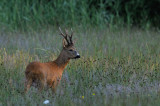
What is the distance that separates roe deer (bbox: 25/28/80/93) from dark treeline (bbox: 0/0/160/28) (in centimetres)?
565

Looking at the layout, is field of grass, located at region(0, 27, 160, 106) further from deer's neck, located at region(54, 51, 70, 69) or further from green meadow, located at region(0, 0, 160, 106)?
deer's neck, located at region(54, 51, 70, 69)

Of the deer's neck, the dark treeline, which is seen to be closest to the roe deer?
the deer's neck

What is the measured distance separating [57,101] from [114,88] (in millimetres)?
1139

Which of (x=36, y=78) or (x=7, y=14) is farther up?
(x=7, y=14)

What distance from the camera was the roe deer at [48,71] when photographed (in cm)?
610

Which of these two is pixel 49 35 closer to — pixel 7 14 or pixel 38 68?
pixel 7 14

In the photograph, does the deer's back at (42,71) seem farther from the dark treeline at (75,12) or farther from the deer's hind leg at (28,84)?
the dark treeline at (75,12)

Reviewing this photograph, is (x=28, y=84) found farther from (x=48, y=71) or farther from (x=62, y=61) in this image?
(x=62, y=61)

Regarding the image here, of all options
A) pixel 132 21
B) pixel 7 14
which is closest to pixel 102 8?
pixel 132 21

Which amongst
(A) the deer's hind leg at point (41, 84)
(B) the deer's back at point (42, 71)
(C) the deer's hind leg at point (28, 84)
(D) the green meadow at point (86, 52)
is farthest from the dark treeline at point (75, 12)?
(C) the deer's hind leg at point (28, 84)

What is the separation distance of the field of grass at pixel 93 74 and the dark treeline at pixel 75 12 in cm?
207

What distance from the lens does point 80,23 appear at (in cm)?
1280

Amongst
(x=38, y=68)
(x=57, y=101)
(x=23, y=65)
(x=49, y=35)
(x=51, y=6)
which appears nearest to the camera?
(x=57, y=101)

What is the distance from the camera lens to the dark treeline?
1313cm
